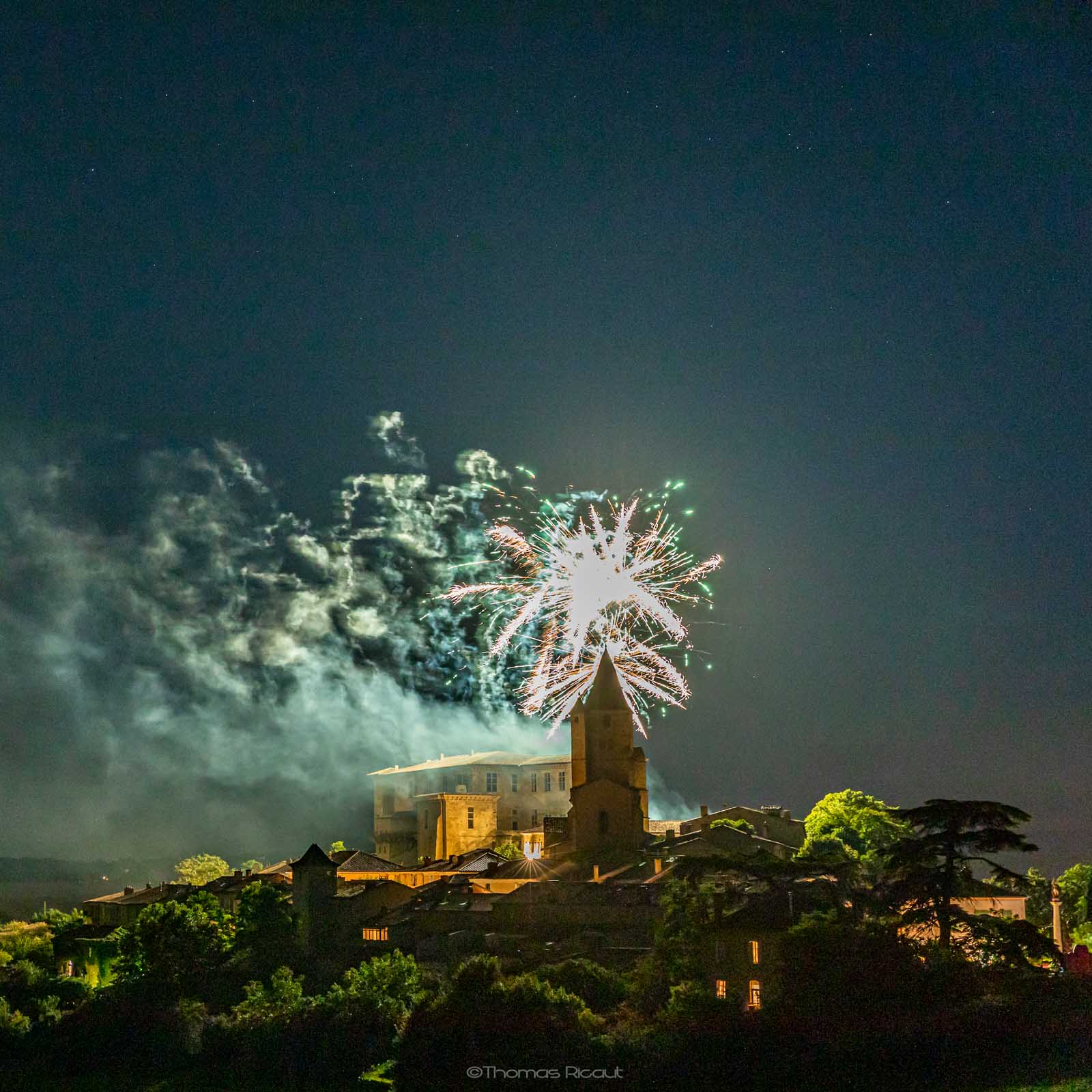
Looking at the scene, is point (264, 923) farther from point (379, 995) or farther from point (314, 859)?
point (379, 995)

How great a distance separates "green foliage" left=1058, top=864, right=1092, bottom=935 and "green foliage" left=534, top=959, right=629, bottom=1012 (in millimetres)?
36973

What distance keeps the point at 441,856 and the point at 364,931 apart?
1478 inches

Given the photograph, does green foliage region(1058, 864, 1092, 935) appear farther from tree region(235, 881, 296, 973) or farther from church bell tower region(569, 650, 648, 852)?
tree region(235, 881, 296, 973)

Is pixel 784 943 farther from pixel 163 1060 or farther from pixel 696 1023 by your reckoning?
pixel 163 1060

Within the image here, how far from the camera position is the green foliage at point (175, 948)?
48062 mm

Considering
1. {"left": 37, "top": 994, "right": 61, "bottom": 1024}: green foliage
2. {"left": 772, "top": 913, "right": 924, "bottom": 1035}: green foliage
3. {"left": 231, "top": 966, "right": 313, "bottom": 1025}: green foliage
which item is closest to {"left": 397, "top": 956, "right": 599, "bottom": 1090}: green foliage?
{"left": 772, "top": 913, "right": 924, "bottom": 1035}: green foliage

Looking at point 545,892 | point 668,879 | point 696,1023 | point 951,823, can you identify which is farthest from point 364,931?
point 951,823

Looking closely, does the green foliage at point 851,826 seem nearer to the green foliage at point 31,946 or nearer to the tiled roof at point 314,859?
the tiled roof at point 314,859

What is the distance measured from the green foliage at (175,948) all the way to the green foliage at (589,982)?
52.8ft

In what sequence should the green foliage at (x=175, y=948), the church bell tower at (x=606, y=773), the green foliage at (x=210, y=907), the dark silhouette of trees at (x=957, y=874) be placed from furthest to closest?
the church bell tower at (x=606, y=773), the green foliage at (x=210, y=907), the green foliage at (x=175, y=948), the dark silhouette of trees at (x=957, y=874)

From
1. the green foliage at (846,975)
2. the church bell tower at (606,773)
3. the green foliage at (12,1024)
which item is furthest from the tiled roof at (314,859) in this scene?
the green foliage at (846,975)

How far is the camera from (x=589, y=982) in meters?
38.9

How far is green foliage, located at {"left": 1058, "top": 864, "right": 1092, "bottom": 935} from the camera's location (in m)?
68.9

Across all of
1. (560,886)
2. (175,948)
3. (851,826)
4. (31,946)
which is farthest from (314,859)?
(851,826)
